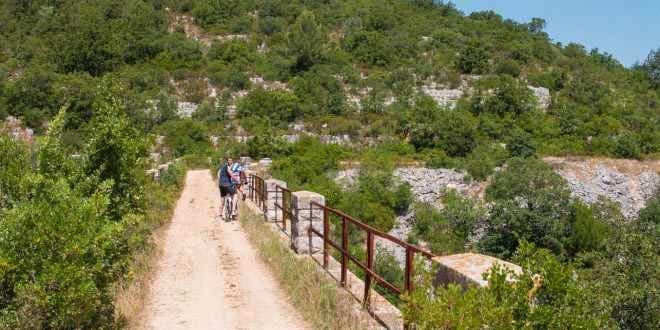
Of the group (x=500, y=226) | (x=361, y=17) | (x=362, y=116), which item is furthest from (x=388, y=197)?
(x=361, y=17)

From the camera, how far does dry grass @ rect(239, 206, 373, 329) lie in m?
6.37

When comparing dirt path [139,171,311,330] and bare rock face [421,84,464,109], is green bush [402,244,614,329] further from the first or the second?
bare rock face [421,84,464,109]

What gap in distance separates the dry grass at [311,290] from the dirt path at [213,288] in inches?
5.9

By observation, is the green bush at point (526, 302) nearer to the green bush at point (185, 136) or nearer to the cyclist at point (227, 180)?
the cyclist at point (227, 180)

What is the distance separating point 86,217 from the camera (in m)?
5.06

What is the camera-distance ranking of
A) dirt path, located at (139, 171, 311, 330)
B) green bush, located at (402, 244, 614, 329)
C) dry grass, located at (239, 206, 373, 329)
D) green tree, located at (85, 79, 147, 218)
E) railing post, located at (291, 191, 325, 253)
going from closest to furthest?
green bush, located at (402, 244, 614, 329), dry grass, located at (239, 206, 373, 329), dirt path, located at (139, 171, 311, 330), green tree, located at (85, 79, 147, 218), railing post, located at (291, 191, 325, 253)

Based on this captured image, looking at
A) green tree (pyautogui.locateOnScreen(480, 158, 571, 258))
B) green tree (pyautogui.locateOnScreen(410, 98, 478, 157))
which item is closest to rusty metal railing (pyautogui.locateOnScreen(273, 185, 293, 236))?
green tree (pyautogui.locateOnScreen(480, 158, 571, 258))

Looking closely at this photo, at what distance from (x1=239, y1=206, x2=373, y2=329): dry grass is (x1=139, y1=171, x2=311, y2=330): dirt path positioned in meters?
0.15

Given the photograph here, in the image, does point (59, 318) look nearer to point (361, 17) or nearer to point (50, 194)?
point (50, 194)

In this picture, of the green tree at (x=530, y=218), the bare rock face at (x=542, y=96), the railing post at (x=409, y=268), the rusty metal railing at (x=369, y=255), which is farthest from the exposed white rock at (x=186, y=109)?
the railing post at (x=409, y=268)

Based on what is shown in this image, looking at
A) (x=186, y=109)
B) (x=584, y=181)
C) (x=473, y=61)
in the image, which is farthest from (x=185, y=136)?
Result: (x=473, y=61)

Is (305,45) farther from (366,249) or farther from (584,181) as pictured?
(366,249)

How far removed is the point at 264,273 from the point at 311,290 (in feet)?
6.40

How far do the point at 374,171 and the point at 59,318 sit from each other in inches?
1204
